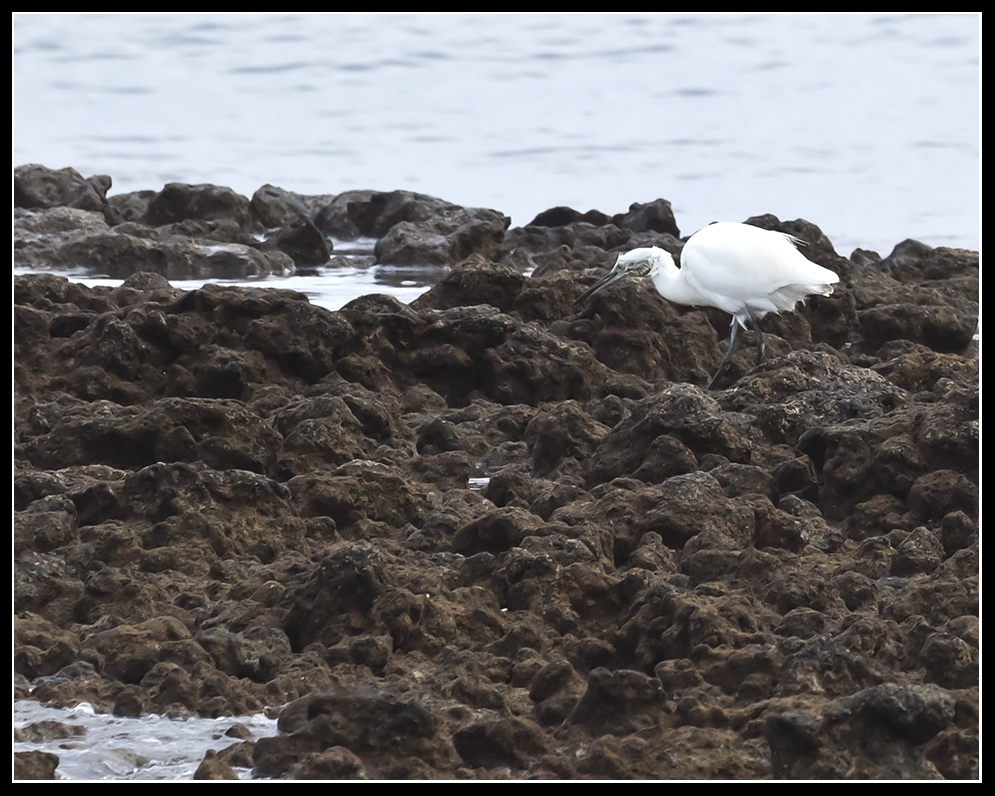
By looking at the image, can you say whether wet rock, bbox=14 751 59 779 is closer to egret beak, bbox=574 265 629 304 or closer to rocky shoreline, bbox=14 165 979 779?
rocky shoreline, bbox=14 165 979 779

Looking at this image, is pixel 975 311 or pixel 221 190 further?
pixel 221 190

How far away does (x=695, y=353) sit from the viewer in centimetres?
1082

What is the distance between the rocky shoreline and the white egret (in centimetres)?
21

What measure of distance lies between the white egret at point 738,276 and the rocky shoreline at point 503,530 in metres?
0.21

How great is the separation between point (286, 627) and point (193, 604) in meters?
0.48

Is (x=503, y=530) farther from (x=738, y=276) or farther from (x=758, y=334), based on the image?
(x=738, y=276)

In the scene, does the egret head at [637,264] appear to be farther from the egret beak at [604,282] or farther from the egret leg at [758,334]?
the egret leg at [758,334]

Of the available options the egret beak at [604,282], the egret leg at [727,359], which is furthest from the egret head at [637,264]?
the egret leg at [727,359]

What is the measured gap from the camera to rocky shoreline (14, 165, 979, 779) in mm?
5156
